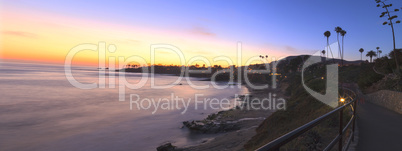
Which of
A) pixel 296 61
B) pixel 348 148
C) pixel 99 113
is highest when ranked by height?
pixel 296 61

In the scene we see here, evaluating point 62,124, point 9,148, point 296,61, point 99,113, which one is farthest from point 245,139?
point 296,61

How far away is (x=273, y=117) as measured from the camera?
13.3 metres

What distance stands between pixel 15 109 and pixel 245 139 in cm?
3024

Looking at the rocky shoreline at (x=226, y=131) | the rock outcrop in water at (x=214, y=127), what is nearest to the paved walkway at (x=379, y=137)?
the rocky shoreline at (x=226, y=131)

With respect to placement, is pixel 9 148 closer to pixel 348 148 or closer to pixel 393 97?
pixel 348 148

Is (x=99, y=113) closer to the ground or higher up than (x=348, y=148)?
closer to the ground

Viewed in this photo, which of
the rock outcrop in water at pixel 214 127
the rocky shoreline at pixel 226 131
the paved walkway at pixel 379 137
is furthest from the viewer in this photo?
the rock outcrop in water at pixel 214 127

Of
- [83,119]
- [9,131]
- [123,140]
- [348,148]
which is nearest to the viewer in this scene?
[348,148]

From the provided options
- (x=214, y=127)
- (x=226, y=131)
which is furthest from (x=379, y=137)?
(x=214, y=127)

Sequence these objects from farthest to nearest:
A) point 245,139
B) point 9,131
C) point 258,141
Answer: point 9,131 → point 245,139 → point 258,141

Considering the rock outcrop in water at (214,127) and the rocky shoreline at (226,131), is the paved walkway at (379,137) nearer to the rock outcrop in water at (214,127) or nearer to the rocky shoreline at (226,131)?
the rocky shoreline at (226,131)

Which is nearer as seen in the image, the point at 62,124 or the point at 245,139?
the point at 245,139

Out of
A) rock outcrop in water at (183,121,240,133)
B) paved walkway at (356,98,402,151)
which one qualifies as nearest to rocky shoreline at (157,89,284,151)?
rock outcrop in water at (183,121,240,133)

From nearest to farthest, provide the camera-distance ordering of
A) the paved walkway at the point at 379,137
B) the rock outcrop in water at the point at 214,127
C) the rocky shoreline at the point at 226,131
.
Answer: the paved walkway at the point at 379,137 → the rocky shoreline at the point at 226,131 → the rock outcrop in water at the point at 214,127
